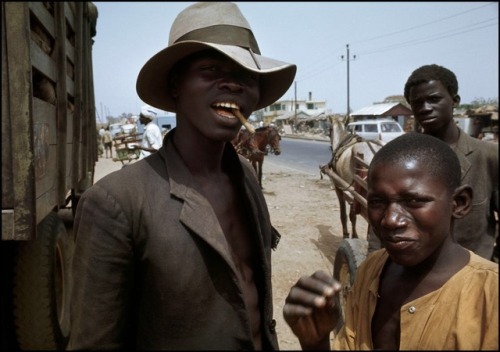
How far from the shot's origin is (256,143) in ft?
39.2

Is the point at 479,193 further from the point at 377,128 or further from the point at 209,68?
the point at 377,128

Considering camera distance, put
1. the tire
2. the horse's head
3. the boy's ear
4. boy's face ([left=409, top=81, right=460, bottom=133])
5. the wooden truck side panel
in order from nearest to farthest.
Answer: the boy's ear
the wooden truck side panel
boy's face ([left=409, top=81, right=460, bottom=133])
the tire
the horse's head

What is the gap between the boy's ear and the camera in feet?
4.60

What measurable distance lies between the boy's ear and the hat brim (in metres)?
0.80

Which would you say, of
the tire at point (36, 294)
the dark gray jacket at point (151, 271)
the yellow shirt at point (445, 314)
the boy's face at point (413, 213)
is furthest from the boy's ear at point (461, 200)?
the tire at point (36, 294)

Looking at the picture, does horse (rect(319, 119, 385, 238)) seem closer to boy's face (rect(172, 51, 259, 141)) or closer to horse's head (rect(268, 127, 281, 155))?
boy's face (rect(172, 51, 259, 141))

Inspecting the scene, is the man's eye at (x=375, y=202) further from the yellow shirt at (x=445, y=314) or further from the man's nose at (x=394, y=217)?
the yellow shirt at (x=445, y=314)

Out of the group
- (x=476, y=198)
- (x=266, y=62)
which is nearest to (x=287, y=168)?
(x=476, y=198)

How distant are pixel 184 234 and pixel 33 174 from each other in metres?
1.17

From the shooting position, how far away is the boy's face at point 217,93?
1311mm

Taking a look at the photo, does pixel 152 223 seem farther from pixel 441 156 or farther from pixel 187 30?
pixel 441 156

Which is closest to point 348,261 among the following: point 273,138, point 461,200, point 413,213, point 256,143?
point 461,200

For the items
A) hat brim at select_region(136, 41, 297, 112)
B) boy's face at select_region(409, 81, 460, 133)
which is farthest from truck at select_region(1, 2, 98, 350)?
boy's face at select_region(409, 81, 460, 133)

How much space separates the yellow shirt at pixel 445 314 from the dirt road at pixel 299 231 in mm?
548
